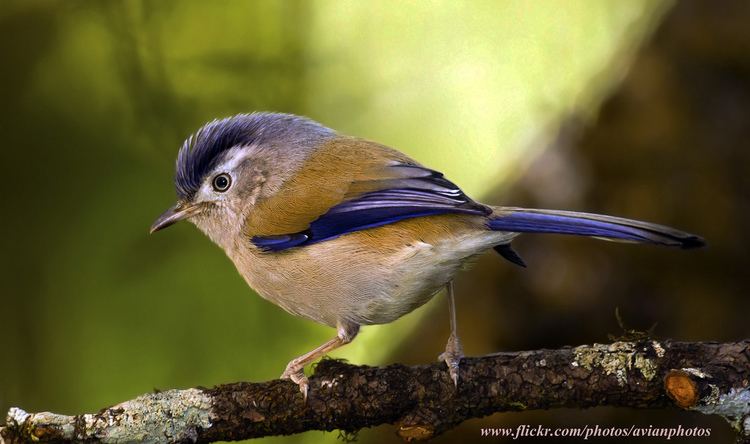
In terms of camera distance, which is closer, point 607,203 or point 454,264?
point 454,264

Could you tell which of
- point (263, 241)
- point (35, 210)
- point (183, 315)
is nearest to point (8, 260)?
point (35, 210)

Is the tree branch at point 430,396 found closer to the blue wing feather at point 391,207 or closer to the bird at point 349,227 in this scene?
the bird at point 349,227

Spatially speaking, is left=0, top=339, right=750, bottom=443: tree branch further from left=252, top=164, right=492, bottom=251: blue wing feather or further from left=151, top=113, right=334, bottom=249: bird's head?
left=151, top=113, right=334, bottom=249: bird's head

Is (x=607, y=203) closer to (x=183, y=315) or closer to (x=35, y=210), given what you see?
(x=183, y=315)

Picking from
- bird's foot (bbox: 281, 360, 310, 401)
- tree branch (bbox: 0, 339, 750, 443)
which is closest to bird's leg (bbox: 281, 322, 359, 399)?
bird's foot (bbox: 281, 360, 310, 401)

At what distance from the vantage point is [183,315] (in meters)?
6.17

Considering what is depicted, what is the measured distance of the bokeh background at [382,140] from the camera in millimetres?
5227

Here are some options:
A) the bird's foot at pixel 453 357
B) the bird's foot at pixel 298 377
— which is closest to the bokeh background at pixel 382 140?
the bird's foot at pixel 453 357

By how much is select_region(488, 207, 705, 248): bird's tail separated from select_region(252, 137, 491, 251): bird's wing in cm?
14

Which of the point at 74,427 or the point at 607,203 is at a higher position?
the point at 607,203

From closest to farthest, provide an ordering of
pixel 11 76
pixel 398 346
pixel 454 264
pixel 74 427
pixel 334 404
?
pixel 74 427, pixel 334 404, pixel 454 264, pixel 398 346, pixel 11 76

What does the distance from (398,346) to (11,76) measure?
3597 millimetres

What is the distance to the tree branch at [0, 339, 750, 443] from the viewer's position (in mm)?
3172

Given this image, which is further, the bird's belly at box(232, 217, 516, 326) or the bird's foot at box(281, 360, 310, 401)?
the bird's belly at box(232, 217, 516, 326)
